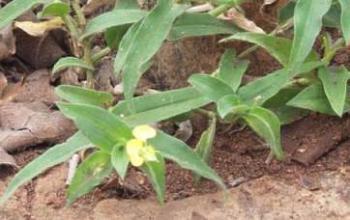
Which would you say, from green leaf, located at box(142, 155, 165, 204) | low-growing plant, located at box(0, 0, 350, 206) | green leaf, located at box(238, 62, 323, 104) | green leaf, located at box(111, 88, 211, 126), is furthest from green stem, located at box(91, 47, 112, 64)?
green leaf, located at box(142, 155, 165, 204)

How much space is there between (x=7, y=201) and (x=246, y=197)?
1.56 feet

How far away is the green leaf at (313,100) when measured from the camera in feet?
6.18

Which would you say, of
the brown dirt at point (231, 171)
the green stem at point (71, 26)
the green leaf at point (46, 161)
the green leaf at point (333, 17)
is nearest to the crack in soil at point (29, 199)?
the brown dirt at point (231, 171)

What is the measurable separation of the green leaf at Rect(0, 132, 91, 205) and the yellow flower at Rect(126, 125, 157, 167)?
19 centimetres

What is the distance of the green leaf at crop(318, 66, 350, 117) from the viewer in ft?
5.98

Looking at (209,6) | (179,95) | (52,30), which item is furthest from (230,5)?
(52,30)

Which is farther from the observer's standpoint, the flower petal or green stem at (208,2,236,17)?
green stem at (208,2,236,17)

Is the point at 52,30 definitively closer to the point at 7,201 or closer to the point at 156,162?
the point at 7,201

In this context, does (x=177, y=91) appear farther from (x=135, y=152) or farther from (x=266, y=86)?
(x=135, y=152)

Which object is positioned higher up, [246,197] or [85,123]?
[85,123]

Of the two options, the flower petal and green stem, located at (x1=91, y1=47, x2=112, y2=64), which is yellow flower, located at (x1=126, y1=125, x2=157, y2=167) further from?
green stem, located at (x1=91, y1=47, x2=112, y2=64)

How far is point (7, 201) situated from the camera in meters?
1.90

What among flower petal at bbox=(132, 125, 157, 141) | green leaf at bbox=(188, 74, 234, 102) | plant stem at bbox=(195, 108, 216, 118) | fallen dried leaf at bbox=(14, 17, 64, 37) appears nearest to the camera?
flower petal at bbox=(132, 125, 157, 141)

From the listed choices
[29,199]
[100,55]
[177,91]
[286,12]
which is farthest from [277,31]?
[29,199]
